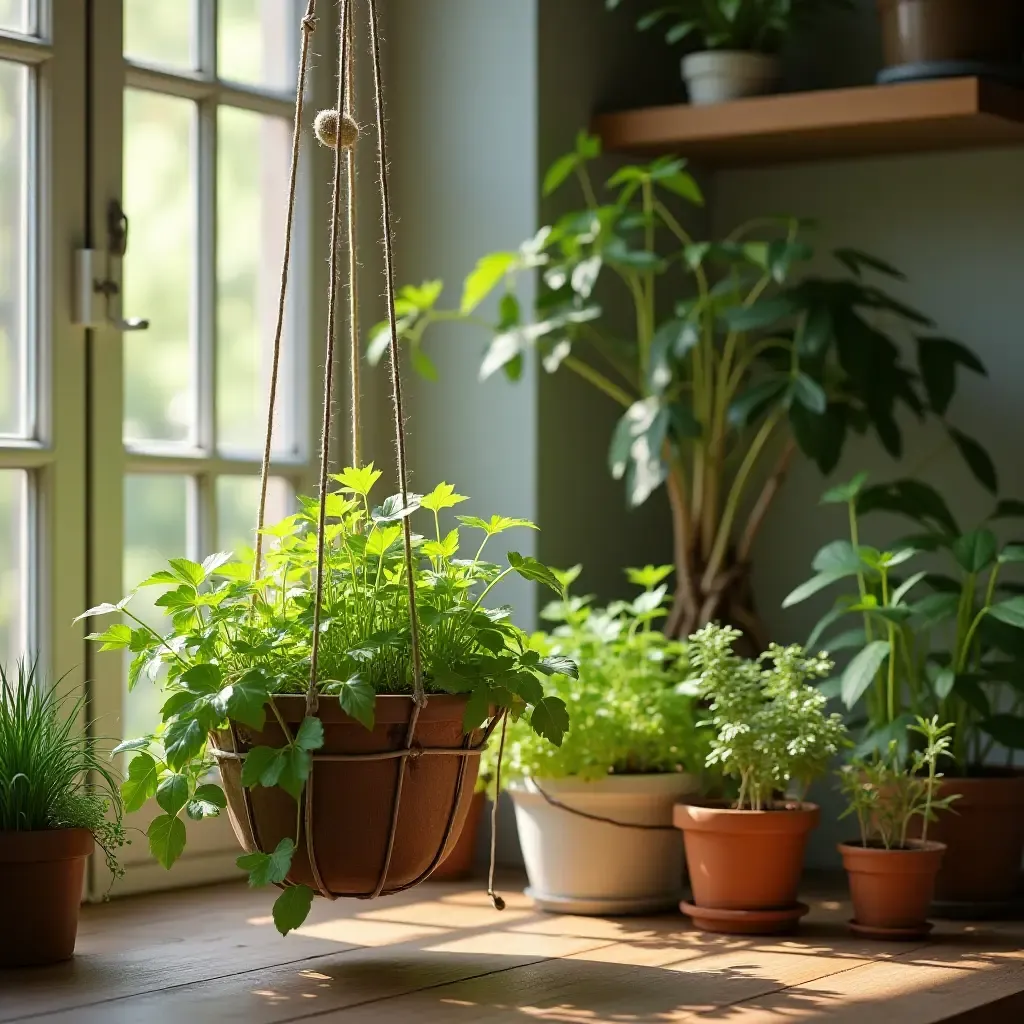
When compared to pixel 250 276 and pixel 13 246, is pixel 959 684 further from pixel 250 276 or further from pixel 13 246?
pixel 13 246

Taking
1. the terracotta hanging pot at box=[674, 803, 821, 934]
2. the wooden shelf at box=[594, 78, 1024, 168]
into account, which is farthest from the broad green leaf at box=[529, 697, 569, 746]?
the wooden shelf at box=[594, 78, 1024, 168]

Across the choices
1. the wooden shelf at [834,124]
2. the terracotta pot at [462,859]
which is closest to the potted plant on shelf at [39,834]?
the terracotta pot at [462,859]

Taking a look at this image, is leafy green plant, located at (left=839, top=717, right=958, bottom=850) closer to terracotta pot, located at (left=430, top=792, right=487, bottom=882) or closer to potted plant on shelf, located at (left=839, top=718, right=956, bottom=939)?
potted plant on shelf, located at (left=839, top=718, right=956, bottom=939)

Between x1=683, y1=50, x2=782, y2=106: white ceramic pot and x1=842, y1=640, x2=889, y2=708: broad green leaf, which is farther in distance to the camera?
x1=683, y1=50, x2=782, y2=106: white ceramic pot

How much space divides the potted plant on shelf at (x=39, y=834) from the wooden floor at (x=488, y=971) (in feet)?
0.15

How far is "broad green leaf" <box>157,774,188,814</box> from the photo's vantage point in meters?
2.05

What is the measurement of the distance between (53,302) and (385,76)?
966 millimetres

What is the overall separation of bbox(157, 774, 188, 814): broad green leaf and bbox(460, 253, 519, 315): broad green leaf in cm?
128

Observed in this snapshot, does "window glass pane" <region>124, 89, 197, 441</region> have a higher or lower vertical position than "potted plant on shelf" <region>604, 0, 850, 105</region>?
lower

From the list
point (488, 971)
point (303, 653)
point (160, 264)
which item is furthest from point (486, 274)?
point (488, 971)

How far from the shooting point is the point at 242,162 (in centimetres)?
316

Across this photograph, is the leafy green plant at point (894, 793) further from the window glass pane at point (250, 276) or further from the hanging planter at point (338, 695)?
the window glass pane at point (250, 276)

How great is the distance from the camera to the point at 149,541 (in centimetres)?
299

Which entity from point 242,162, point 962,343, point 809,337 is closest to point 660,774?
point 809,337
